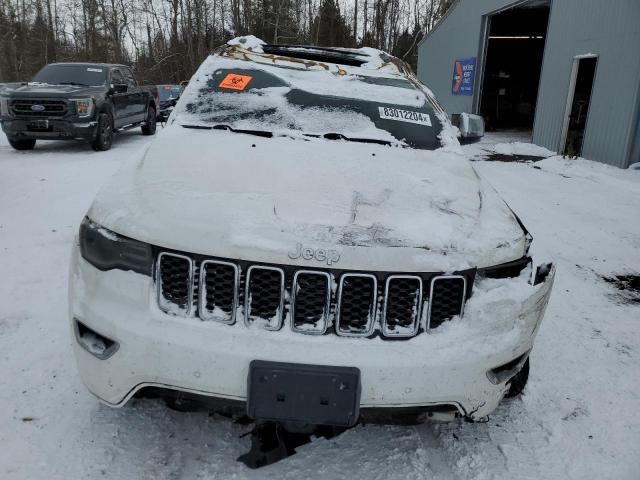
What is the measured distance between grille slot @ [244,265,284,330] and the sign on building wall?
1782 centimetres

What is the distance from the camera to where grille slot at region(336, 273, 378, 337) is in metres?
1.88

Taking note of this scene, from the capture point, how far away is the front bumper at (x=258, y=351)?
70.9 inches

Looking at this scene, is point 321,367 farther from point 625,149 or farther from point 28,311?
point 625,149

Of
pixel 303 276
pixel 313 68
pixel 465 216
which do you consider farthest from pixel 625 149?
pixel 303 276

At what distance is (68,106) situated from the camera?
983 centimetres

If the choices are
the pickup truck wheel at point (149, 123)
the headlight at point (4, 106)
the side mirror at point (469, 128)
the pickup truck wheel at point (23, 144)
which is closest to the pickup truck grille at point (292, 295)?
the side mirror at point (469, 128)

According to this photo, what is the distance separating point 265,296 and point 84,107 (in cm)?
950

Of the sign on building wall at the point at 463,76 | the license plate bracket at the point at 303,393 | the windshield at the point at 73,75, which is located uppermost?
the sign on building wall at the point at 463,76

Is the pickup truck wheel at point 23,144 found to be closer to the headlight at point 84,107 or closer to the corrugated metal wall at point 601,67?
the headlight at point 84,107

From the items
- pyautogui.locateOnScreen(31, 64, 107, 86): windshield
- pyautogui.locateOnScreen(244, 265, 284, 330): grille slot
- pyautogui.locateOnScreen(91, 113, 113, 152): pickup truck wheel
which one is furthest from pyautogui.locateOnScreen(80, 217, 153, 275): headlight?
pyautogui.locateOnScreen(31, 64, 107, 86): windshield

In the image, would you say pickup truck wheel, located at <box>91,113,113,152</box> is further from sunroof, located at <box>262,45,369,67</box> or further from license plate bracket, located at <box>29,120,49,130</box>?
sunroof, located at <box>262,45,369,67</box>

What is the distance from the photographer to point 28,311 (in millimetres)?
3365

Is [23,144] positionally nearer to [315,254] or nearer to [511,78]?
[315,254]

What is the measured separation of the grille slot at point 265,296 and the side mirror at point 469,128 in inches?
99.2
